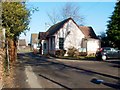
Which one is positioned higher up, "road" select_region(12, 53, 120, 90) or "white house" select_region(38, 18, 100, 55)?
"white house" select_region(38, 18, 100, 55)

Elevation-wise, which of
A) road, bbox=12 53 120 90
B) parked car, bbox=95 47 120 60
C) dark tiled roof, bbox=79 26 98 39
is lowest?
road, bbox=12 53 120 90

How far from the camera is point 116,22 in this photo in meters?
48.7

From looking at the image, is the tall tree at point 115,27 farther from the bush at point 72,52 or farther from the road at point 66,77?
the road at point 66,77

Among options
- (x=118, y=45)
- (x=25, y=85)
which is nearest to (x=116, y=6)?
(x=118, y=45)

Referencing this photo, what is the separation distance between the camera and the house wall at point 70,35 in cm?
5064

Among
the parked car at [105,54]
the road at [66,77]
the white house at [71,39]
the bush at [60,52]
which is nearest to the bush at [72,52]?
the bush at [60,52]

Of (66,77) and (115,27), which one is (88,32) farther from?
(66,77)

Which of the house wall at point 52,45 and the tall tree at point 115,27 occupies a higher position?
the tall tree at point 115,27

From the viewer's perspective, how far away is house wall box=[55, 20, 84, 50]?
5064 centimetres

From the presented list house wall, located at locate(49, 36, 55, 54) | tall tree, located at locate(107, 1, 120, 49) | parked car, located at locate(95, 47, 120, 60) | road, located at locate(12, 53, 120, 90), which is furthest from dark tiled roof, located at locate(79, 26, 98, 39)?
road, located at locate(12, 53, 120, 90)

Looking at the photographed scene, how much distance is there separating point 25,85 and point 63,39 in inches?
1478

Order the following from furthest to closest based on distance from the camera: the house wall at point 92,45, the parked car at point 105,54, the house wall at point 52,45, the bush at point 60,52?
1. the house wall at point 92,45
2. the house wall at point 52,45
3. the bush at point 60,52
4. the parked car at point 105,54

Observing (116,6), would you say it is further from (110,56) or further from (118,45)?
(110,56)

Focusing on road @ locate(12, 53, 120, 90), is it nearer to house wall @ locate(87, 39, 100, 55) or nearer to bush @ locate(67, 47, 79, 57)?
bush @ locate(67, 47, 79, 57)
